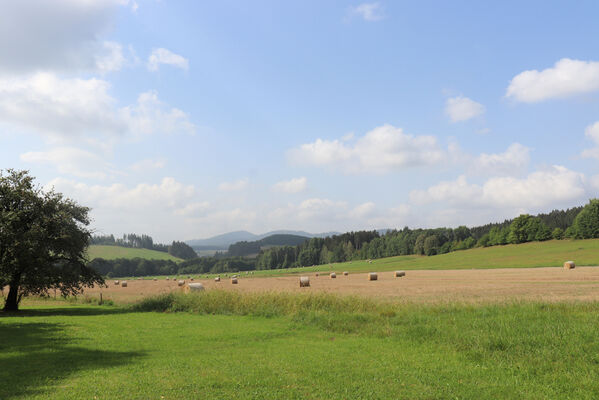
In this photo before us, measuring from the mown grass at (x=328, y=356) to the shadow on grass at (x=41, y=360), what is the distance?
0.14 feet

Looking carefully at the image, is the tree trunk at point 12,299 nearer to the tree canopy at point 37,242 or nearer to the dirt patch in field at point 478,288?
the tree canopy at point 37,242

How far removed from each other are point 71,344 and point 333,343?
10.7m

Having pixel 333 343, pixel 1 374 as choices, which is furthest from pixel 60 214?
pixel 333 343

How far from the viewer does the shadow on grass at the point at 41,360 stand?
33.9ft

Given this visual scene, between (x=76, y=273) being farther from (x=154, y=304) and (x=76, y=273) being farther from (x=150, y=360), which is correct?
(x=150, y=360)

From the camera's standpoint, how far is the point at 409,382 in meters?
10.4

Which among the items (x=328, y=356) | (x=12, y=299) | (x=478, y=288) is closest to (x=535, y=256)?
(x=478, y=288)

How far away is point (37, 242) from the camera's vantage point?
105 feet

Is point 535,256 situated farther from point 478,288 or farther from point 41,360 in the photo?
point 41,360

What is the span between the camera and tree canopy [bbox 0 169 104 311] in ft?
103

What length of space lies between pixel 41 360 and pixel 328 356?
956 centimetres

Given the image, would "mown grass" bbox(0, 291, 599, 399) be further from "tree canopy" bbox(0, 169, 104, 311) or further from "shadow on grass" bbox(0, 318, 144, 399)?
"tree canopy" bbox(0, 169, 104, 311)

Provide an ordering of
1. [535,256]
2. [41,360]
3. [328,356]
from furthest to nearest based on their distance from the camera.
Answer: [535,256], [328,356], [41,360]

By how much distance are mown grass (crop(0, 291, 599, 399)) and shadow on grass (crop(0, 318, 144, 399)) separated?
1.7 inches
